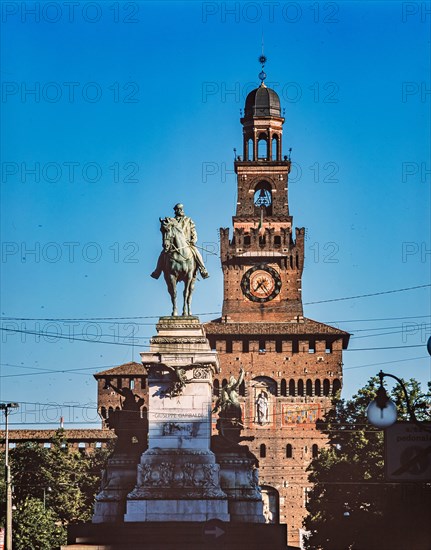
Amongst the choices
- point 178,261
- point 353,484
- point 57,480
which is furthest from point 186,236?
point 57,480

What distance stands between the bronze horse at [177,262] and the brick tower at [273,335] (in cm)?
7002

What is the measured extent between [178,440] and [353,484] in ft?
85.0

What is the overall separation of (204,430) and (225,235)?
270 ft

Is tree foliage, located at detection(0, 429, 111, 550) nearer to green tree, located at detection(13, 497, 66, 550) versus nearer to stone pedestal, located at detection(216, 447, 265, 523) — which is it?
green tree, located at detection(13, 497, 66, 550)

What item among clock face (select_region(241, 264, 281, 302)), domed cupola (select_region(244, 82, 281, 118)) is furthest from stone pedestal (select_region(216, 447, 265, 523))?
domed cupola (select_region(244, 82, 281, 118))

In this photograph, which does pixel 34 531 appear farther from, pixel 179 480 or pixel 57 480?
pixel 57 480

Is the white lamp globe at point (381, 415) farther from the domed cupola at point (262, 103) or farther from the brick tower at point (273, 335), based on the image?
the domed cupola at point (262, 103)

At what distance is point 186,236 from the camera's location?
75.0 meters

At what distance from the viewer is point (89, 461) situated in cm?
14975

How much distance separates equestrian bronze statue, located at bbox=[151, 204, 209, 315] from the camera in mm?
74438

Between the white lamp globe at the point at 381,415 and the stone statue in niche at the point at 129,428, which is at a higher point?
the stone statue in niche at the point at 129,428

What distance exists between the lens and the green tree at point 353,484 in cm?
8306

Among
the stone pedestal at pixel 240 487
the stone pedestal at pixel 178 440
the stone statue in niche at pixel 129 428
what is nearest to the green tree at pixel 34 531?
the stone statue in niche at pixel 129 428

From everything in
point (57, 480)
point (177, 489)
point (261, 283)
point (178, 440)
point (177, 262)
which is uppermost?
point (261, 283)
